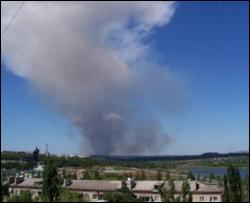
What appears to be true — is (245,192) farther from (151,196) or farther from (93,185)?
(93,185)

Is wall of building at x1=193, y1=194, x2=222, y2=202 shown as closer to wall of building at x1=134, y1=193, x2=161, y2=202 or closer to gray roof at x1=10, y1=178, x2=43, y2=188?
wall of building at x1=134, y1=193, x2=161, y2=202

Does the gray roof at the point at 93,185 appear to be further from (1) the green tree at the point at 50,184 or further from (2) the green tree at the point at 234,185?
(2) the green tree at the point at 234,185

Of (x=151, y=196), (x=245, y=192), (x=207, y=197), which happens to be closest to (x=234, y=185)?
(x=207, y=197)

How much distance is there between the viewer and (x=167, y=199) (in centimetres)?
4203

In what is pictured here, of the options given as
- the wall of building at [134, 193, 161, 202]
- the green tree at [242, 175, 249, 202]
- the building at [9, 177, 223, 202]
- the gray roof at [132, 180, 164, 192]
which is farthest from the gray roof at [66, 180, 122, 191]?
the green tree at [242, 175, 249, 202]

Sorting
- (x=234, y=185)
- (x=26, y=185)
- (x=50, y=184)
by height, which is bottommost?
(x=234, y=185)

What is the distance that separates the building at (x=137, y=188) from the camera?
5088cm

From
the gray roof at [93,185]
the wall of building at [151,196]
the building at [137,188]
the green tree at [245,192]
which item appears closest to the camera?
the green tree at [245,192]

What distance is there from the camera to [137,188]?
176 feet

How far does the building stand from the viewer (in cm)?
5088

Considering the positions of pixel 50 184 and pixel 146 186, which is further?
pixel 146 186

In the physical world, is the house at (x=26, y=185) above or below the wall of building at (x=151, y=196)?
above

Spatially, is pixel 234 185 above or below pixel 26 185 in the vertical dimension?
below

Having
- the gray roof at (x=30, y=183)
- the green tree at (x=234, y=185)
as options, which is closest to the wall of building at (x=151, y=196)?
the green tree at (x=234, y=185)
